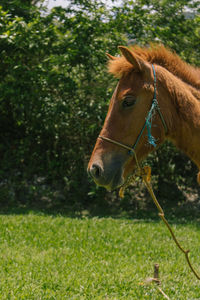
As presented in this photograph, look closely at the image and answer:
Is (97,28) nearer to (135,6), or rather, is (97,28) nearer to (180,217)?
(135,6)

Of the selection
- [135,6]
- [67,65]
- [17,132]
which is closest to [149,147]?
Result: [67,65]

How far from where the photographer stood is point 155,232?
616cm

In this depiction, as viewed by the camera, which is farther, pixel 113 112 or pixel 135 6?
pixel 135 6

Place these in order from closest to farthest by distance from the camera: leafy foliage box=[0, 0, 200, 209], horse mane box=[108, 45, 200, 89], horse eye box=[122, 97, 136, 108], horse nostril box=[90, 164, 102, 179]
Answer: horse nostril box=[90, 164, 102, 179], horse eye box=[122, 97, 136, 108], horse mane box=[108, 45, 200, 89], leafy foliage box=[0, 0, 200, 209]

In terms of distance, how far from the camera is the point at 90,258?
15.1 ft

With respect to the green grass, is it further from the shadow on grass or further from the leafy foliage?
the leafy foliage

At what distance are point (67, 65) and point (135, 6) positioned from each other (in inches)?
89.0

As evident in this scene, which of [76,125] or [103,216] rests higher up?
[76,125]

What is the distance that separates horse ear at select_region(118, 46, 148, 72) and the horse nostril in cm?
71

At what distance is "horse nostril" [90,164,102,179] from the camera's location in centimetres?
227

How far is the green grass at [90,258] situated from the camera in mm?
3551

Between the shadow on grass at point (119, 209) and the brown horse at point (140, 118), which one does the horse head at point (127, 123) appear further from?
the shadow on grass at point (119, 209)

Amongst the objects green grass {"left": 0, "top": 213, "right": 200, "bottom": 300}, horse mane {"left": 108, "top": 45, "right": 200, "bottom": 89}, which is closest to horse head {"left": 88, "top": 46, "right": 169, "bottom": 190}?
horse mane {"left": 108, "top": 45, "right": 200, "bottom": 89}

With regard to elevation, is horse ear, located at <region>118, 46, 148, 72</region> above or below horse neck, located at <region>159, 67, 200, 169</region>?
above
